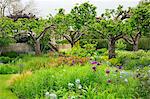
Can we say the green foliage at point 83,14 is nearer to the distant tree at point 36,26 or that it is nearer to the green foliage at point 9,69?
the distant tree at point 36,26

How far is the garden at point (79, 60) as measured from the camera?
6648mm

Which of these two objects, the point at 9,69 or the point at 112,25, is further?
the point at 112,25

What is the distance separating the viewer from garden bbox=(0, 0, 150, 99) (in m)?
6.65

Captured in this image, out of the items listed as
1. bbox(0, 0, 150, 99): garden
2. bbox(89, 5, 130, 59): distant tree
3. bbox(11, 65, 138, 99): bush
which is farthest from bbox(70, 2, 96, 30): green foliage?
bbox(11, 65, 138, 99): bush

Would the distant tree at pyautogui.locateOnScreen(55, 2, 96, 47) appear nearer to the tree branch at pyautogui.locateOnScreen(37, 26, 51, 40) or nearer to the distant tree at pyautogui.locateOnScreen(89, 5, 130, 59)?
the distant tree at pyautogui.locateOnScreen(89, 5, 130, 59)

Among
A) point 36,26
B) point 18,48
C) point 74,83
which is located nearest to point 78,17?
point 36,26

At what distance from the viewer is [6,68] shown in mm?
12898

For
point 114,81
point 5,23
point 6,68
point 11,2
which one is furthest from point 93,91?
point 11,2

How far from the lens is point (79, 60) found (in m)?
12.9

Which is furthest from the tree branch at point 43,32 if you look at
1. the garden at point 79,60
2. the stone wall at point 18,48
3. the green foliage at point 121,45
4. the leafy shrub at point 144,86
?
the leafy shrub at point 144,86

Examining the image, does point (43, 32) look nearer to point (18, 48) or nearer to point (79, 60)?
point (18, 48)

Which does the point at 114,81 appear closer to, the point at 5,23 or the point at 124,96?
the point at 124,96

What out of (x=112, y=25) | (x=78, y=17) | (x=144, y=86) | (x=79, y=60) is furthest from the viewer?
(x=78, y=17)

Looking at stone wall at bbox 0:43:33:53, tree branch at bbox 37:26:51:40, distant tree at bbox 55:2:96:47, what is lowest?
stone wall at bbox 0:43:33:53
